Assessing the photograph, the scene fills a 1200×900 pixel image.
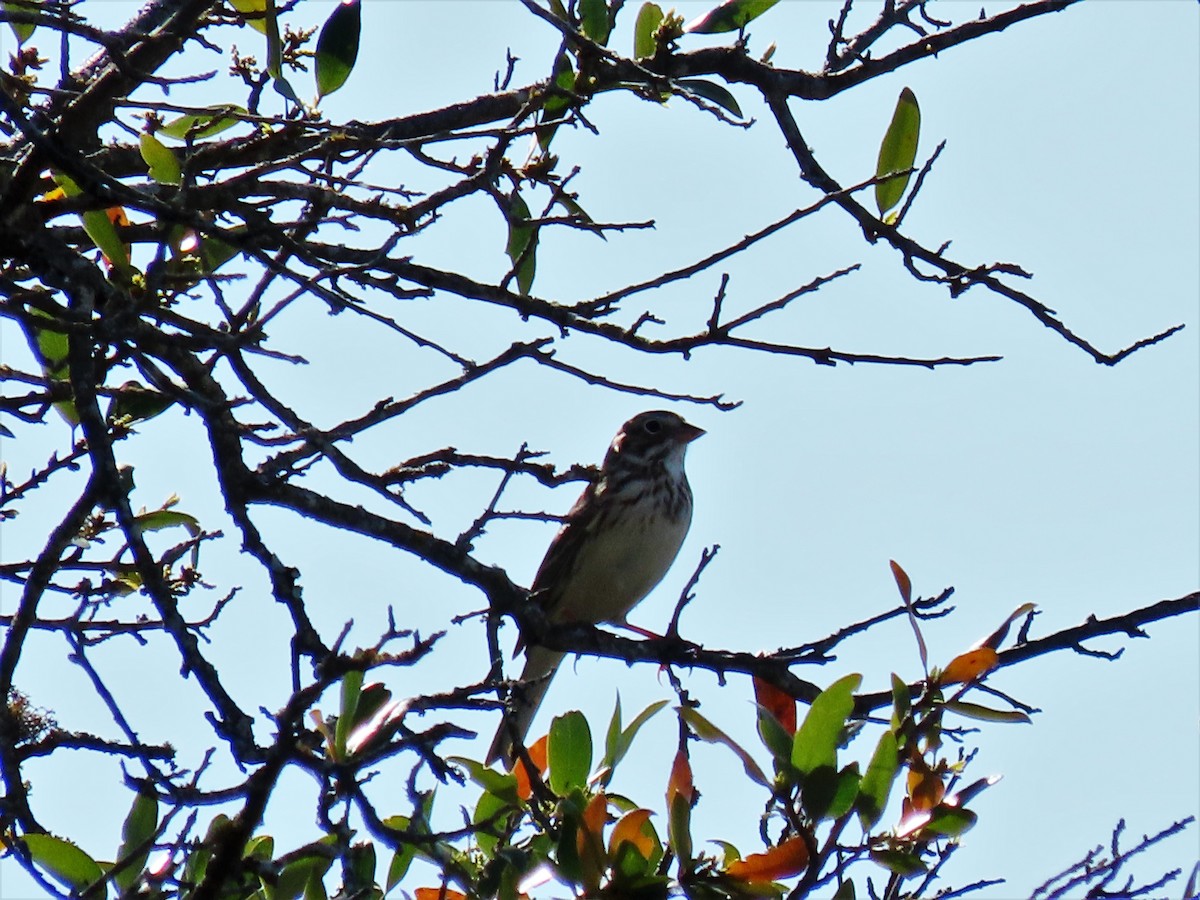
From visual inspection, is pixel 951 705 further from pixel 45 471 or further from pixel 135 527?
pixel 45 471

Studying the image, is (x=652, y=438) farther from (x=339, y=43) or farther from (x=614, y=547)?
(x=339, y=43)

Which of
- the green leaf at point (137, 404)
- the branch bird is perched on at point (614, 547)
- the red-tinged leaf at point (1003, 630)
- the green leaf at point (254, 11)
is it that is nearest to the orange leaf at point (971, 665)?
the red-tinged leaf at point (1003, 630)

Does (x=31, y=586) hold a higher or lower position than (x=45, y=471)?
lower

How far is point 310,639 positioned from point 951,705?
5.11 feet

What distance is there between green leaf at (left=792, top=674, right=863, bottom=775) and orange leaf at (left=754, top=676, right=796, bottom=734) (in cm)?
39

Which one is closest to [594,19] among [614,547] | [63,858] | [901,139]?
[901,139]

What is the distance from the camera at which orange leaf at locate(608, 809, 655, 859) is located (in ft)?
11.4

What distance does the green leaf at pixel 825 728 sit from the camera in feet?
11.5

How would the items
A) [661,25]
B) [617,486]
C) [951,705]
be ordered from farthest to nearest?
[617,486] → [661,25] → [951,705]

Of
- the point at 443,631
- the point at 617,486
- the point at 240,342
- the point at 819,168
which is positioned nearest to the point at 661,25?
the point at 819,168

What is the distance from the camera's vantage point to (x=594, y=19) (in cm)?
445

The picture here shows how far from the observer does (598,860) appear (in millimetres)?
3480

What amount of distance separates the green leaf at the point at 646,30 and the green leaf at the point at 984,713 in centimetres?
206

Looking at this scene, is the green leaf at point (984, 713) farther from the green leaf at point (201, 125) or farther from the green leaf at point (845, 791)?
the green leaf at point (201, 125)
